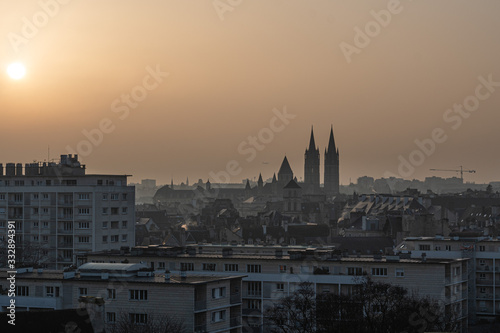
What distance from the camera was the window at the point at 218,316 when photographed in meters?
43.9

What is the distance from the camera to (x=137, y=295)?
43719mm

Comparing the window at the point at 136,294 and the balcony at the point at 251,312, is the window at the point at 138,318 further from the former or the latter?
the balcony at the point at 251,312

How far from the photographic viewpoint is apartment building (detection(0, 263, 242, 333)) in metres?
42.8

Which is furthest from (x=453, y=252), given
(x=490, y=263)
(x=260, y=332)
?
(x=260, y=332)

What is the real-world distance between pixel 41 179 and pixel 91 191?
5.30 meters

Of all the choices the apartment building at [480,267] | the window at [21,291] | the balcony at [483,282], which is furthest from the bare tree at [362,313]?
the balcony at [483,282]

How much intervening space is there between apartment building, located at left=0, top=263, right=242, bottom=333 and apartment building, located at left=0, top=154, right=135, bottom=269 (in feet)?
119

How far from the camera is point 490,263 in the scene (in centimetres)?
6994

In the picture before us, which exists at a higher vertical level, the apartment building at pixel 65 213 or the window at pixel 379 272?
the apartment building at pixel 65 213

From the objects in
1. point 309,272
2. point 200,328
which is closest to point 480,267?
point 309,272

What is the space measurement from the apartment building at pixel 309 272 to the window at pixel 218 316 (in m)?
8.61

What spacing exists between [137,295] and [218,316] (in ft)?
12.2

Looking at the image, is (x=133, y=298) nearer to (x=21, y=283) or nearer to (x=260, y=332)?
(x=21, y=283)

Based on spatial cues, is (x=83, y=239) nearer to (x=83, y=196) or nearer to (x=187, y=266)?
(x=83, y=196)
